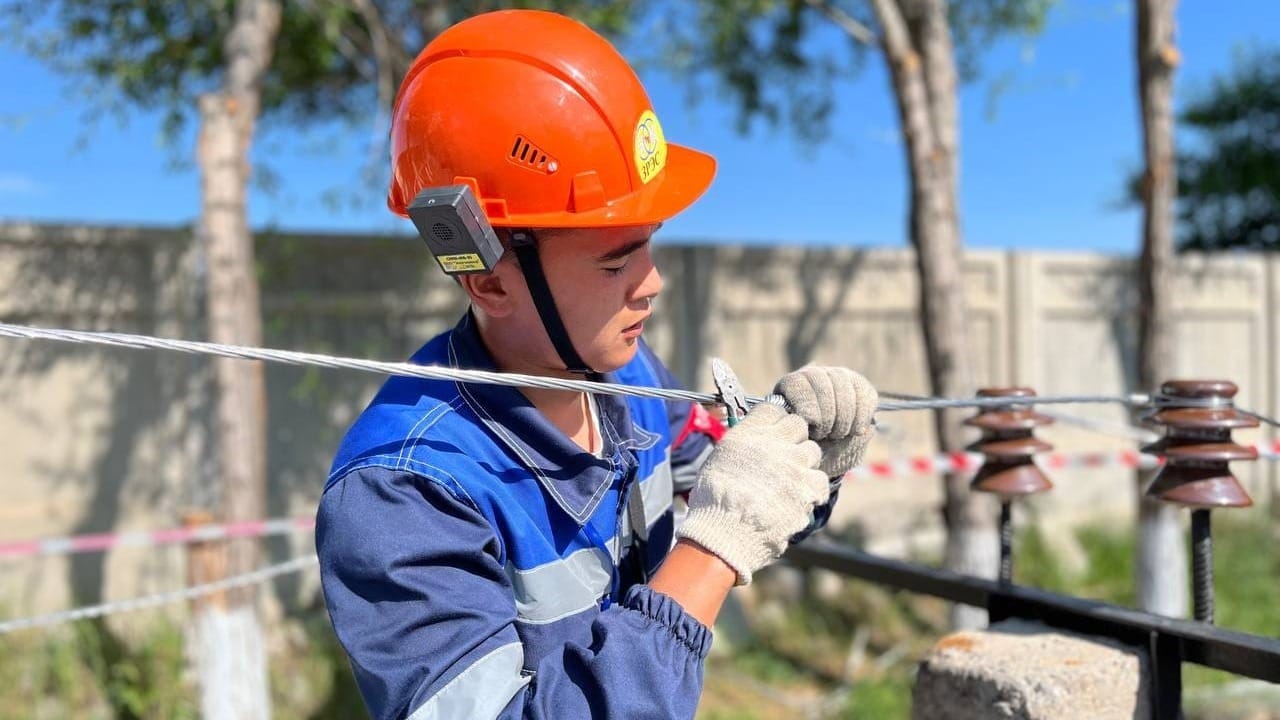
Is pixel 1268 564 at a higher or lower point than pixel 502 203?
lower

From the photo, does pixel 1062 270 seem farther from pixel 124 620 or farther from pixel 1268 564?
pixel 124 620

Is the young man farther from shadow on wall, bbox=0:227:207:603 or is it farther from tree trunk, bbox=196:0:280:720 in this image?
shadow on wall, bbox=0:227:207:603

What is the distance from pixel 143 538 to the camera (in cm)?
446

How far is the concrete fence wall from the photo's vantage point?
480 cm

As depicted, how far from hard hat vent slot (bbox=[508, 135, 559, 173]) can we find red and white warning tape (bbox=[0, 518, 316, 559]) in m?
3.09

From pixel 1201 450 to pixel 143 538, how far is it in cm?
426

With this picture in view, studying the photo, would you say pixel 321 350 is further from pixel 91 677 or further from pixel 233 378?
pixel 91 677

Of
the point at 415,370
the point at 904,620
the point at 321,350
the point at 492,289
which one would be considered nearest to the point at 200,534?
the point at 321,350

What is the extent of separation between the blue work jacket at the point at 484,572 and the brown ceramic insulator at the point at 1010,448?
0.86 m

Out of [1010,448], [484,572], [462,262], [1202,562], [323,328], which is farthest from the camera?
[323,328]

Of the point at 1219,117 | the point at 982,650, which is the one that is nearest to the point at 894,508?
Result: the point at 982,650

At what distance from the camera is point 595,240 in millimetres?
1564

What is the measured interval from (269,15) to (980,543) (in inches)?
175

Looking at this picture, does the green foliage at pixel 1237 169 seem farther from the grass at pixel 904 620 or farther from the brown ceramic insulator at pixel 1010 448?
the brown ceramic insulator at pixel 1010 448
